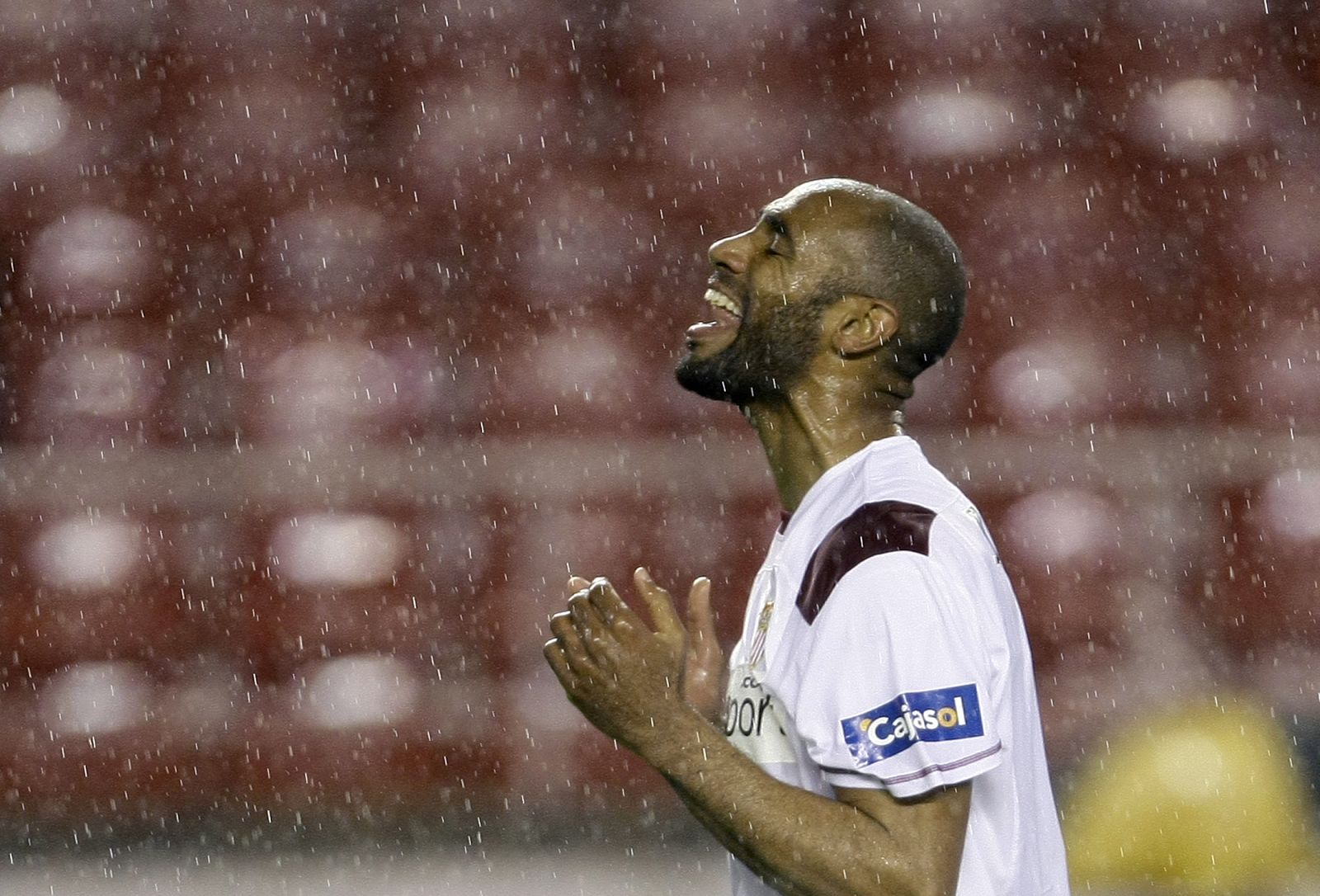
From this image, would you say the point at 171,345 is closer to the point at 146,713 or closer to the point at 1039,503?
the point at 146,713

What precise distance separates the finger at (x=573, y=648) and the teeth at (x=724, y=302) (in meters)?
0.57

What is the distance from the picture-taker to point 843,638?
1.71 metres

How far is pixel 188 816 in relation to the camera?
4.98m

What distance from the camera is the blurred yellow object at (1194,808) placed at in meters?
4.66

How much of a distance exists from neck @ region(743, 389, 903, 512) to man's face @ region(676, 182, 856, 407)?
0.12 feet

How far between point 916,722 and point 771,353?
26.5 inches

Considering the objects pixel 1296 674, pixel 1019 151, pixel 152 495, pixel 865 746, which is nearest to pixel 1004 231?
pixel 1019 151

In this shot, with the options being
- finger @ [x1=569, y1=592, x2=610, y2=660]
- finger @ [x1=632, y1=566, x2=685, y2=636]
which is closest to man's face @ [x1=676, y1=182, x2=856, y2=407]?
finger @ [x1=632, y1=566, x2=685, y2=636]

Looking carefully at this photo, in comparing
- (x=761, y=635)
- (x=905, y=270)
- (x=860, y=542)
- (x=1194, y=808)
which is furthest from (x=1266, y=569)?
(x=860, y=542)

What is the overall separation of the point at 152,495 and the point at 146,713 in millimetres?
714

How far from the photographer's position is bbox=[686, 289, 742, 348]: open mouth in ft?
7.32

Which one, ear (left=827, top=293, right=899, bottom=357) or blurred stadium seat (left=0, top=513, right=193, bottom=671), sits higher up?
blurred stadium seat (left=0, top=513, right=193, bottom=671)

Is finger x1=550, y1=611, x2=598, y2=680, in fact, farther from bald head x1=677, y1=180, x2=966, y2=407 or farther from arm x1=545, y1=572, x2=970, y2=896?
bald head x1=677, y1=180, x2=966, y2=407

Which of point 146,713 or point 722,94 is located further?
point 722,94
